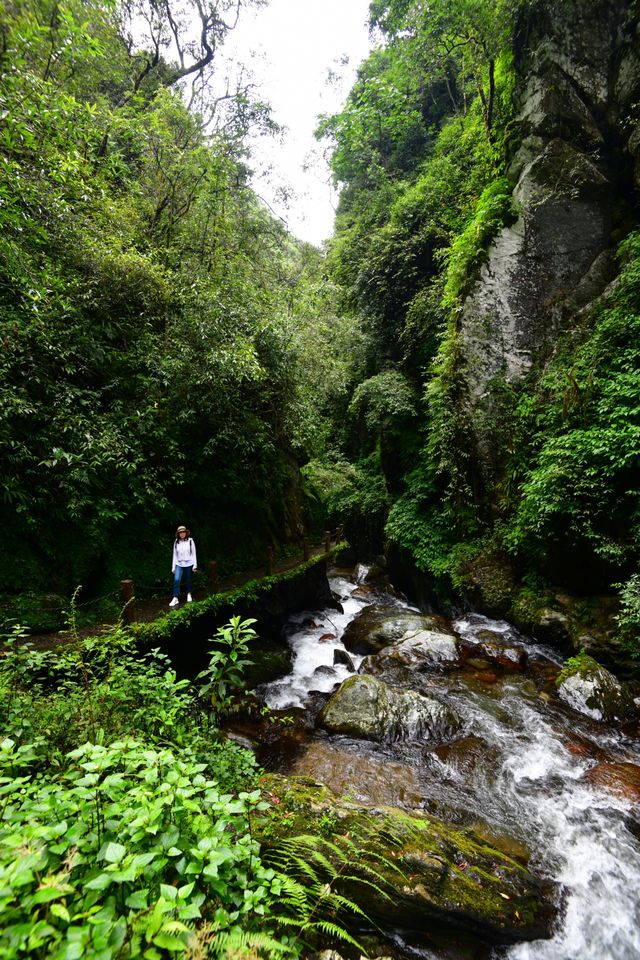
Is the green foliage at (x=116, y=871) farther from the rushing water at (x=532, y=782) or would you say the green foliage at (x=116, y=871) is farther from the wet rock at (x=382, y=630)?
the wet rock at (x=382, y=630)

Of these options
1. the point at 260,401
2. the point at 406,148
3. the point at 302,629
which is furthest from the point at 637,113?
the point at 302,629

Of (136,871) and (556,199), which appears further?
(556,199)

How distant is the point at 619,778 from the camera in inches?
202

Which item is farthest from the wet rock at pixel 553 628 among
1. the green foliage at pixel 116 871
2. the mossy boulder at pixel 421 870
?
the green foliage at pixel 116 871

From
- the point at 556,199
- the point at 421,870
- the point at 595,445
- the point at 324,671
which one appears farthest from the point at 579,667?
the point at 556,199

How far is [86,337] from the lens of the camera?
26.6 ft

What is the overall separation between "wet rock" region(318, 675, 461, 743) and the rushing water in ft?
0.64

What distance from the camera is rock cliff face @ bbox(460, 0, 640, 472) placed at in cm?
1095

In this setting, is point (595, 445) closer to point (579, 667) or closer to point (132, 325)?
point (579, 667)

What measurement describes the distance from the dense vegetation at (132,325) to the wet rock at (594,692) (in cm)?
808

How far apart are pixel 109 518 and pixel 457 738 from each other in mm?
7484

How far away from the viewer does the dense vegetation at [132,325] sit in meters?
6.18

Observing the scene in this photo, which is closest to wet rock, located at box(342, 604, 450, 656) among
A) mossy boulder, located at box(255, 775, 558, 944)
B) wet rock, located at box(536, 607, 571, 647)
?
wet rock, located at box(536, 607, 571, 647)

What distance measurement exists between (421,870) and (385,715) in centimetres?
293
